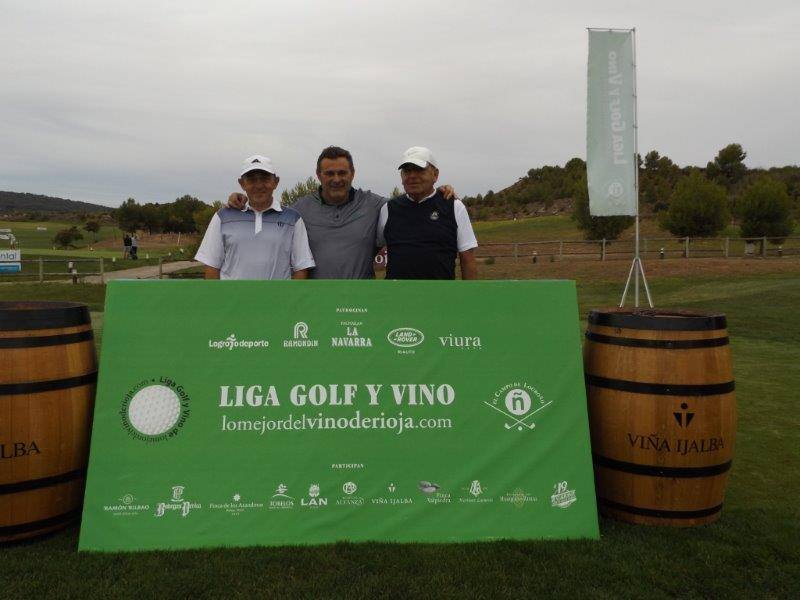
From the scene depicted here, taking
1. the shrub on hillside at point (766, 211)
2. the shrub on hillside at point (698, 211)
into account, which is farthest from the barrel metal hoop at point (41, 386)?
the shrub on hillside at point (766, 211)

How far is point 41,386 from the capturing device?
3.12 m

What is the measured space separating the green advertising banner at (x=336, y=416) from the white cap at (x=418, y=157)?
108 cm

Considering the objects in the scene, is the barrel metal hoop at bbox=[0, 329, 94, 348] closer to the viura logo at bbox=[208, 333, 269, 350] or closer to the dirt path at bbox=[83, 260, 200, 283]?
the viura logo at bbox=[208, 333, 269, 350]

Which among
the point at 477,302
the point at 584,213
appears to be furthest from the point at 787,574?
the point at 584,213

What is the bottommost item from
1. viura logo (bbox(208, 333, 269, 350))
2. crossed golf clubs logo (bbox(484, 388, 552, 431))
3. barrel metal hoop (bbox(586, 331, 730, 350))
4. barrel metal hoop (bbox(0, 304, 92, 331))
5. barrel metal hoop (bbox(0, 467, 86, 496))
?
barrel metal hoop (bbox(0, 467, 86, 496))

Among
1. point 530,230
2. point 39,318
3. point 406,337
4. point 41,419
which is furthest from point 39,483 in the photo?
point 530,230

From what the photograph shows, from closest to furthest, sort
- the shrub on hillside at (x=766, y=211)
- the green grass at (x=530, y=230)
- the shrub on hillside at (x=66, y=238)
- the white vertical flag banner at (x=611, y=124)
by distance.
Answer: the white vertical flag banner at (x=611, y=124) → the shrub on hillside at (x=766, y=211) → the green grass at (x=530, y=230) → the shrub on hillside at (x=66, y=238)

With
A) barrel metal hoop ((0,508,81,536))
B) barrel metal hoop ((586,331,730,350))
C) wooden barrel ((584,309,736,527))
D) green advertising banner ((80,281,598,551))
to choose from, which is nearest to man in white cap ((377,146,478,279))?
green advertising banner ((80,281,598,551))

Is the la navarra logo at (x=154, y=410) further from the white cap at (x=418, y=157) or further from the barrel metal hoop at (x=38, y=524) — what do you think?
the white cap at (x=418, y=157)

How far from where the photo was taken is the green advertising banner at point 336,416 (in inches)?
122

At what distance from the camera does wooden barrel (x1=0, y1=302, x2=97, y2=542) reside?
3070mm

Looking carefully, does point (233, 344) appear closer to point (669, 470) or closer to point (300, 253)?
point (300, 253)

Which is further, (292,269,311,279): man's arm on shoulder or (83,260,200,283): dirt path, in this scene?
(83,260,200,283): dirt path

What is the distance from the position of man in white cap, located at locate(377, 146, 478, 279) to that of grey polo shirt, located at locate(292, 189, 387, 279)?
0.13 metres
